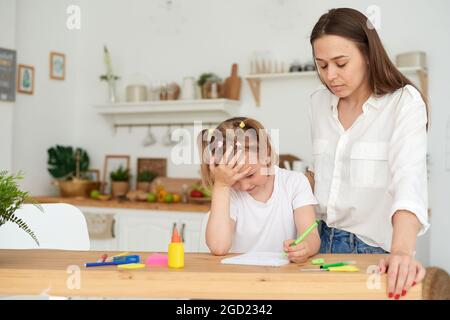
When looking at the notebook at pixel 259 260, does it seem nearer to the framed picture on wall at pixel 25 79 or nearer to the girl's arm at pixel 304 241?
the girl's arm at pixel 304 241

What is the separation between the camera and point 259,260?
1.36 metres

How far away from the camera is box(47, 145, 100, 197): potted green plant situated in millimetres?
4586

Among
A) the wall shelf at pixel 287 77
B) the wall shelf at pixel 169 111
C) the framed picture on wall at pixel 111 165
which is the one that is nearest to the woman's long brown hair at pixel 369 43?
the wall shelf at pixel 287 77

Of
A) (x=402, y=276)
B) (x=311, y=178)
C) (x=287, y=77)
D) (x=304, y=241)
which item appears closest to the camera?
(x=402, y=276)

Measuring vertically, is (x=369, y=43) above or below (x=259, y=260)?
above

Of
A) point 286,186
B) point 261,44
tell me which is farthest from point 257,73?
point 286,186

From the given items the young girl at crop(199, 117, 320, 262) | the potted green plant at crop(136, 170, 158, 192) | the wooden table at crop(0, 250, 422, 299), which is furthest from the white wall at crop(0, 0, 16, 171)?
the wooden table at crop(0, 250, 422, 299)

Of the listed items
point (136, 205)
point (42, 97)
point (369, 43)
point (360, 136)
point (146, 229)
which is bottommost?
point (146, 229)

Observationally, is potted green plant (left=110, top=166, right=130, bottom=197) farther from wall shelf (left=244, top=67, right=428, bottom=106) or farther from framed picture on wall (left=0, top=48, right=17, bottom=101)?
wall shelf (left=244, top=67, right=428, bottom=106)

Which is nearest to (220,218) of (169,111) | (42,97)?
(169,111)

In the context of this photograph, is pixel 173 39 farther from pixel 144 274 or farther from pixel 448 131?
pixel 144 274

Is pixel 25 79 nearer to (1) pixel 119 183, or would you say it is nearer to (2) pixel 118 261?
A: (1) pixel 119 183

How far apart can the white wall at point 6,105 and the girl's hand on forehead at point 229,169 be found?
3058 mm

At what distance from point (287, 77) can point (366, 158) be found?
2.71m
